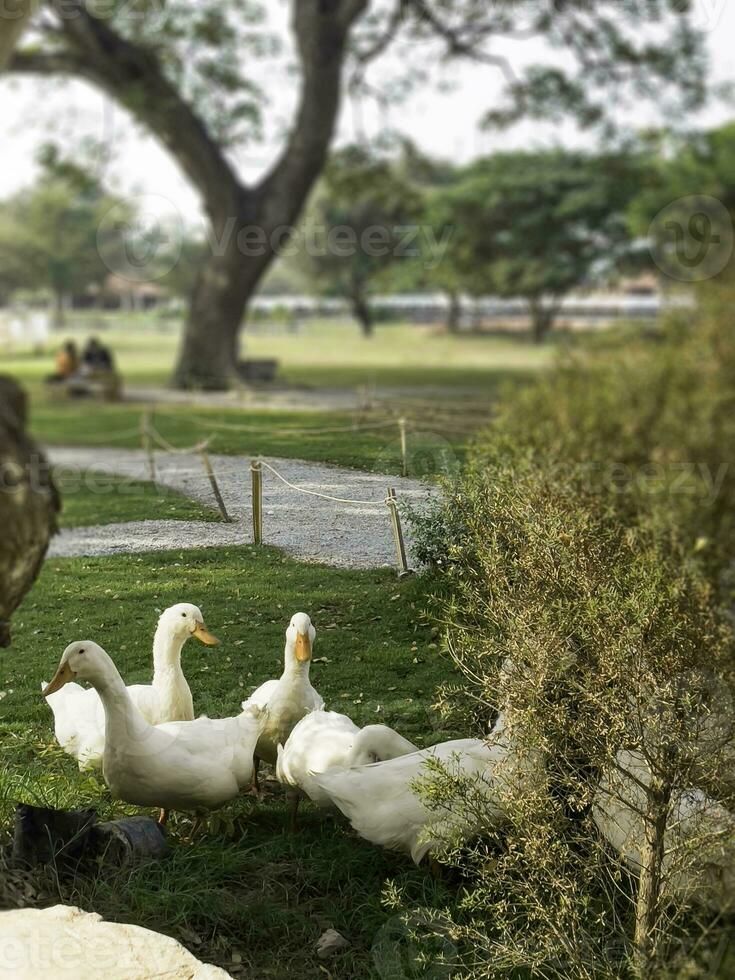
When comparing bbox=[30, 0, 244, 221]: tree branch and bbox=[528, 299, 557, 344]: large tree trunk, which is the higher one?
bbox=[30, 0, 244, 221]: tree branch

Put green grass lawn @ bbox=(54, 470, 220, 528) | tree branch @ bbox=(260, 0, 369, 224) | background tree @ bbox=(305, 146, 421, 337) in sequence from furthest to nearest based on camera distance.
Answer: background tree @ bbox=(305, 146, 421, 337) → tree branch @ bbox=(260, 0, 369, 224) → green grass lawn @ bbox=(54, 470, 220, 528)

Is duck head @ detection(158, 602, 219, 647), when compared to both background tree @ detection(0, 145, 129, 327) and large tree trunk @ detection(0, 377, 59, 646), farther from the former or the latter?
background tree @ detection(0, 145, 129, 327)

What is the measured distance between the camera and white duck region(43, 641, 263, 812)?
2785 mm

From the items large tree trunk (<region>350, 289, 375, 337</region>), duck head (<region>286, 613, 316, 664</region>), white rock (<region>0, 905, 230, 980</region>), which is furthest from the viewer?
large tree trunk (<region>350, 289, 375, 337</region>)

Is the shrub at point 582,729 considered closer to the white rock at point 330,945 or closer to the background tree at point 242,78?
the white rock at point 330,945

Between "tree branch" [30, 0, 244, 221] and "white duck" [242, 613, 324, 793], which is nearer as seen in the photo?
"white duck" [242, 613, 324, 793]

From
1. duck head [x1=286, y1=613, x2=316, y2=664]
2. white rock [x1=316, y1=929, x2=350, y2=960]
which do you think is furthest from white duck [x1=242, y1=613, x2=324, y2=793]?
white rock [x1=316, y1=929, x2=350, y2=960]

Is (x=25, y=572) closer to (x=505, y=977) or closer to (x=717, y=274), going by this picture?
(x=505, y=977)

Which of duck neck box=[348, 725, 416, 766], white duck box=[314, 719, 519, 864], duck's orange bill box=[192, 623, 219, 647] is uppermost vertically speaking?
duck's orange bill box=[192, 623, 219, 647]

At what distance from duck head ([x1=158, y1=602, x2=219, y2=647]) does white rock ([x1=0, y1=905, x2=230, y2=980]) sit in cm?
70

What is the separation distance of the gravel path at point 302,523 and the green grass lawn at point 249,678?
44 mm

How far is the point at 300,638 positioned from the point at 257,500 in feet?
1.47

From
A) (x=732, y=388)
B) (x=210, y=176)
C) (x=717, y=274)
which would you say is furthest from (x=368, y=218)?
(x=732, y=388)

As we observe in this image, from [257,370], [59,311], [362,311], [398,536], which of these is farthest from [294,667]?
[59,311]
